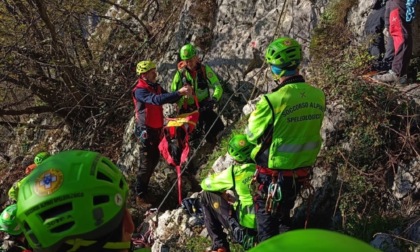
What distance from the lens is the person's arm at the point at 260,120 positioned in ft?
14.6

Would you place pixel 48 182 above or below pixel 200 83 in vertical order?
below

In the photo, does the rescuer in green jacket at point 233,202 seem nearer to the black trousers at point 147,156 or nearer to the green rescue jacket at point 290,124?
the green rescue jacket at point 290,124

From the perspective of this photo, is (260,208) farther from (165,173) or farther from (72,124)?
(72,124)

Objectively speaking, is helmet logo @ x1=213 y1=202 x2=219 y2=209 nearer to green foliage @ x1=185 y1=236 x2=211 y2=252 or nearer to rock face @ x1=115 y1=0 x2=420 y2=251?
green foliage @ x1=185 y1=236 x2=211 y2=252

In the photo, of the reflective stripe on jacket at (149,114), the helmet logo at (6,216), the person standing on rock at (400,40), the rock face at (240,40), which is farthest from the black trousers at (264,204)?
the reflective stripe on jacket at (149,114)

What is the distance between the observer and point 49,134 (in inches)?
523

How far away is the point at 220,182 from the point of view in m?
5.71

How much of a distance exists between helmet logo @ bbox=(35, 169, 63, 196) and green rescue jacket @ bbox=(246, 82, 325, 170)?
261cm

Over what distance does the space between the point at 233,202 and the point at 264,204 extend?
1.03 m

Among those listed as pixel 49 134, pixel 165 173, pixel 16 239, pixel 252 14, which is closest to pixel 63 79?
pixel 49 134

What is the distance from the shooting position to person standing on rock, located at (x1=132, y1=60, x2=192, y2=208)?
689 centimetres

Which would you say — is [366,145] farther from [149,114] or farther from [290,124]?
[149,114]

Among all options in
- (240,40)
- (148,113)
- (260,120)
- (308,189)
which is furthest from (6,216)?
(240,40)

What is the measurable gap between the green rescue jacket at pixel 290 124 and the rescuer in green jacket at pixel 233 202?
0.85 meters
